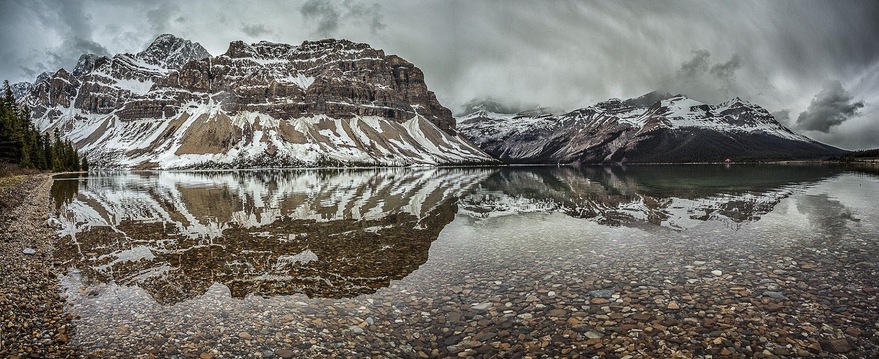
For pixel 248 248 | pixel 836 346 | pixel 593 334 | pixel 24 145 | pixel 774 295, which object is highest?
pixel 24 145

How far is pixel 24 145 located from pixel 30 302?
110178mm

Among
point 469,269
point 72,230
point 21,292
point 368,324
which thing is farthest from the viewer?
point 72,230

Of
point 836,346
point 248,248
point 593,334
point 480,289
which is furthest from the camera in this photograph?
point 248,248

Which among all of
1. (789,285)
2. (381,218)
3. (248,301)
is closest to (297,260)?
(248,301)

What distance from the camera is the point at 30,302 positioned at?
12305mm

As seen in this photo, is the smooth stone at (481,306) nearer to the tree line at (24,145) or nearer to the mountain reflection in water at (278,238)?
the mountain reflection in water at (278,238)

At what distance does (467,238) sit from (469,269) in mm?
7047

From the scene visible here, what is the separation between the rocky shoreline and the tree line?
8289 centimetres

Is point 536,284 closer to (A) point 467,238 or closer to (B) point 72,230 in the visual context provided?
(A) point 467,238

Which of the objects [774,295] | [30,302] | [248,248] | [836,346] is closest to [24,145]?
[248,248]

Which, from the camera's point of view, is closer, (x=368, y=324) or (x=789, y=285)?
(x=368, y=324)

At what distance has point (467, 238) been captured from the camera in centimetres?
2411

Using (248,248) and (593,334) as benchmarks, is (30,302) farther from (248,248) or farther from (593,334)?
(593,334)

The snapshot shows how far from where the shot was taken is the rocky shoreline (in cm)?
959
